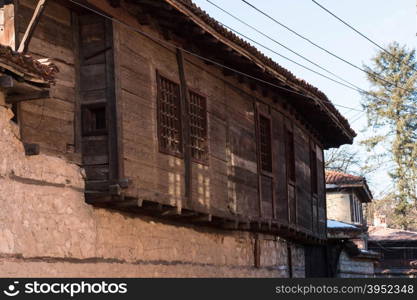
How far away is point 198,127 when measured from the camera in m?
11.9

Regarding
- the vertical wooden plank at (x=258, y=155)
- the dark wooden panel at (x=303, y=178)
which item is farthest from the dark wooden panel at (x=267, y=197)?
the dark wooden panel at (x=303, y=178)

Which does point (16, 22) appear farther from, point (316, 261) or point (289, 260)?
point (316, 261)

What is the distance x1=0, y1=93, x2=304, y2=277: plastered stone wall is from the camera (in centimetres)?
793

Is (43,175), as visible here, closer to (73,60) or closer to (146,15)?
(73,60)

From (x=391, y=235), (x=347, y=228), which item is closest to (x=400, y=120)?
(x=391, y=235)

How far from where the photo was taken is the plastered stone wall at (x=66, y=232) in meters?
7.93

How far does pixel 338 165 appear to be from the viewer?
1628 inches

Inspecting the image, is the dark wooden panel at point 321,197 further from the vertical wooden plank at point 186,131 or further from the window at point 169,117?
the window at point 169,117

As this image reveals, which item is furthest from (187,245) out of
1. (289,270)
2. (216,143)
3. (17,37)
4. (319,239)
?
(319,239)

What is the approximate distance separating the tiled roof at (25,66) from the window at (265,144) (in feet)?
23.8

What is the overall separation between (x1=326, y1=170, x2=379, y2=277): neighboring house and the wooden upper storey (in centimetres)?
468

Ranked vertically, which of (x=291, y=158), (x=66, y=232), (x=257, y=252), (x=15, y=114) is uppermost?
(x=291, y=158)

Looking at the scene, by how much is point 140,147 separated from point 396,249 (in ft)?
104

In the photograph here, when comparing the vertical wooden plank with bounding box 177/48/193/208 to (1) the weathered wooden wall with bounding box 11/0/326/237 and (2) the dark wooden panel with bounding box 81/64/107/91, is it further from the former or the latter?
(2) the dark wooden panel with bounding box 81/64/107/91
